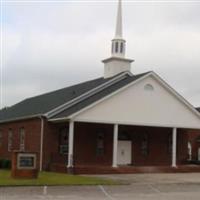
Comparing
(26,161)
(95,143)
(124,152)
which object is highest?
(95,143)

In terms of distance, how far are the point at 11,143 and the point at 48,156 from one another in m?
8.45

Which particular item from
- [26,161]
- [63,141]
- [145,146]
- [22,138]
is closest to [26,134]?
[22,138]

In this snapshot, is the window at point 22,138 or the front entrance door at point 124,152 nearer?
the front entrance door at point 124,152

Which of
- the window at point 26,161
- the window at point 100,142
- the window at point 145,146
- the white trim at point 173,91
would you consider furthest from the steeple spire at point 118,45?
the window at point 26,161

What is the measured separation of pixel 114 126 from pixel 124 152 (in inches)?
181

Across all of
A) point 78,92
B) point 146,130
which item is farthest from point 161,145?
point 78,92

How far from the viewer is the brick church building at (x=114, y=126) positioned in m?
36.3

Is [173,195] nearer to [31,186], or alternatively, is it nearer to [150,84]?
[31,186]

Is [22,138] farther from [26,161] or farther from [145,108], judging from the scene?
[26,161]

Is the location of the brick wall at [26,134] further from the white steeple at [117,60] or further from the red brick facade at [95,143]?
the white steeple at [117,60]

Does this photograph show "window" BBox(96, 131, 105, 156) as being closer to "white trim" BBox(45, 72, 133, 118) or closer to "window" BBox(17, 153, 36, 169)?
"white trim" BBox(45, 72, 133, 118)

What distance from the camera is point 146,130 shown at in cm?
4159

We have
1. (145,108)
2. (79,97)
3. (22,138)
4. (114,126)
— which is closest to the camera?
(114,126)

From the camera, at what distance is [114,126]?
120ft
